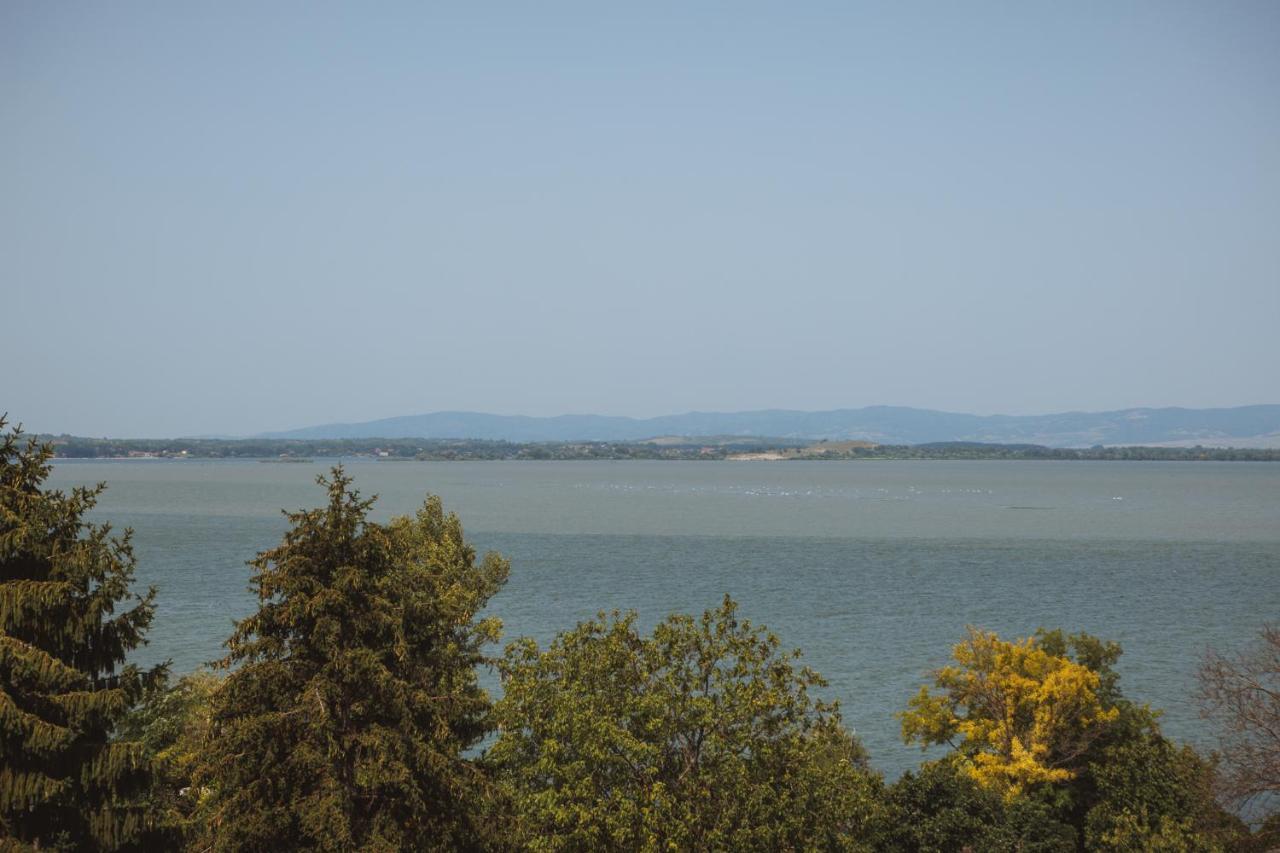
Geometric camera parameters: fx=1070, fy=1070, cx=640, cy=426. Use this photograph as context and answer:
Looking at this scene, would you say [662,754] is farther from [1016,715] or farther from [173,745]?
[1016,715]

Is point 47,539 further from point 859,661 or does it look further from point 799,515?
point 799,515

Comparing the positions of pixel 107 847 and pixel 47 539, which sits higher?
pixel 47 539

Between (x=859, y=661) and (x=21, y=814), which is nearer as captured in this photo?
(x=21, y=814)

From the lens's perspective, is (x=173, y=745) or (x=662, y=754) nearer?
(x=662, y=754)

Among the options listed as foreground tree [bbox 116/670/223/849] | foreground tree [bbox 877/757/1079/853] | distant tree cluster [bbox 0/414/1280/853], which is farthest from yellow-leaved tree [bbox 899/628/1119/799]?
foreground tree [bbox 116/670/223/849]

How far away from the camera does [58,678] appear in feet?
55.9

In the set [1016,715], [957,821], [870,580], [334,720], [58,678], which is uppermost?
[58,678]

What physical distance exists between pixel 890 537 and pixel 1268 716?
113044mm

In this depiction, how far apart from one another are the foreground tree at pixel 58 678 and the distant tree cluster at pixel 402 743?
4cm

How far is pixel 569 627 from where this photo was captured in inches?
2753

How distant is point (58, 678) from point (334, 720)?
182 inches

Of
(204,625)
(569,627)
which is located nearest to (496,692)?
(569,627)

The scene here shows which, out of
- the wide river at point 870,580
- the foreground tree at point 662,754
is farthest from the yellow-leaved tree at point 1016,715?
the foreground tree at point 662,754

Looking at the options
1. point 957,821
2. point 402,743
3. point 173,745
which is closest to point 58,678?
point 402,743
